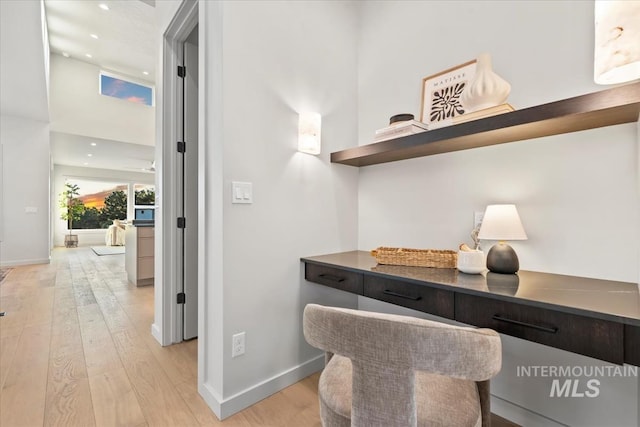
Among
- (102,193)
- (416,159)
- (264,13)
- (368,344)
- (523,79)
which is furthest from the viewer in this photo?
(102,193)

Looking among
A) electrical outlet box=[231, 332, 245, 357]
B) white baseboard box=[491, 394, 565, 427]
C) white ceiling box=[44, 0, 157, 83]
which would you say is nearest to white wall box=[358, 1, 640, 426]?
white baseboard box=[491, 394, 565, 427]

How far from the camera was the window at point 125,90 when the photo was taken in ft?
23.1

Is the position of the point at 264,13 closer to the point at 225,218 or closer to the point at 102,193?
the point at 225,218

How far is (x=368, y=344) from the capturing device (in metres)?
0.71

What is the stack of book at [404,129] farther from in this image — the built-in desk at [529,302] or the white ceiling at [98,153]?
the white ceiling at [98,153]

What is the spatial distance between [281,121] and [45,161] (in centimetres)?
687

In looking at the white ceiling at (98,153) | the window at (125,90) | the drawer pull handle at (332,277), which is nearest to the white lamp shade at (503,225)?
the drawer pull handle at (332,277)

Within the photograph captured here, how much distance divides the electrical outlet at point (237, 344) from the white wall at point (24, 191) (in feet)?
21.7

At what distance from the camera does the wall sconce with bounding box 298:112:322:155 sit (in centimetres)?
183

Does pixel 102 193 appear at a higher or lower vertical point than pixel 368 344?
higher

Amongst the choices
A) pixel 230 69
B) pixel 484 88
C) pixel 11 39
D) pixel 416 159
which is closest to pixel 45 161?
pixel 11 39

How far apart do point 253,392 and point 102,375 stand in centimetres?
102

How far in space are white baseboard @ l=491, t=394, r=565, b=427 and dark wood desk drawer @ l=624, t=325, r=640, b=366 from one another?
0.78 meters

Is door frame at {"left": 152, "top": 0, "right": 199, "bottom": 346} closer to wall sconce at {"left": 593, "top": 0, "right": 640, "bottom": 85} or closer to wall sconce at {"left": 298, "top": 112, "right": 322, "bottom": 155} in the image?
wall sconce at {"left": 298, "top": 112, "right": 322, "bottom": 155}
